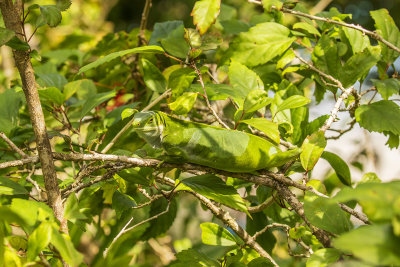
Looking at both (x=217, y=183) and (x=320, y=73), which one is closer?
(x=217, y=183)

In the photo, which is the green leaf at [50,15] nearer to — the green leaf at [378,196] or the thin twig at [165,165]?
the thin twig at [165,165]

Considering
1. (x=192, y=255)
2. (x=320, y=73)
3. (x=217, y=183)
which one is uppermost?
(x=320, y=73)

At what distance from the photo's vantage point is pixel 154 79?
0.80 m

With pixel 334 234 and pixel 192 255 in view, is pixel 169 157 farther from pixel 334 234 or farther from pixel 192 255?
pixel 334 234

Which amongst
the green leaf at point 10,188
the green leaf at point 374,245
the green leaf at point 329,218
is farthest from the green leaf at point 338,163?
the green leaf at point 10,188

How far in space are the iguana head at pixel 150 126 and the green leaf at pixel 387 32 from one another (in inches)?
20.7

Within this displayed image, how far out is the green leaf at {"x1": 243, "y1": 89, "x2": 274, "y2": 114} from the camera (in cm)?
64

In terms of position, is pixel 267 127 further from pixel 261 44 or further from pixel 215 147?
pixel 261 44

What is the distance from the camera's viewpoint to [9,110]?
0.83 m

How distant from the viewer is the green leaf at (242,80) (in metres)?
0.76

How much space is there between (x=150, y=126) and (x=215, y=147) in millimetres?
124

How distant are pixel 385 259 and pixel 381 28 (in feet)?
2.29

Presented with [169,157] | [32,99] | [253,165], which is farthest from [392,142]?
[32,99]

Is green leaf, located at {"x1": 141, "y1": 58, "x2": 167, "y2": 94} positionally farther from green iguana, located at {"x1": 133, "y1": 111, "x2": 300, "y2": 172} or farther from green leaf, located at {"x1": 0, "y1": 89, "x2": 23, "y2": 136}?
green leaf, located at {"x1": 0, "y1": 89, "x2": 23, "y2": 136}
